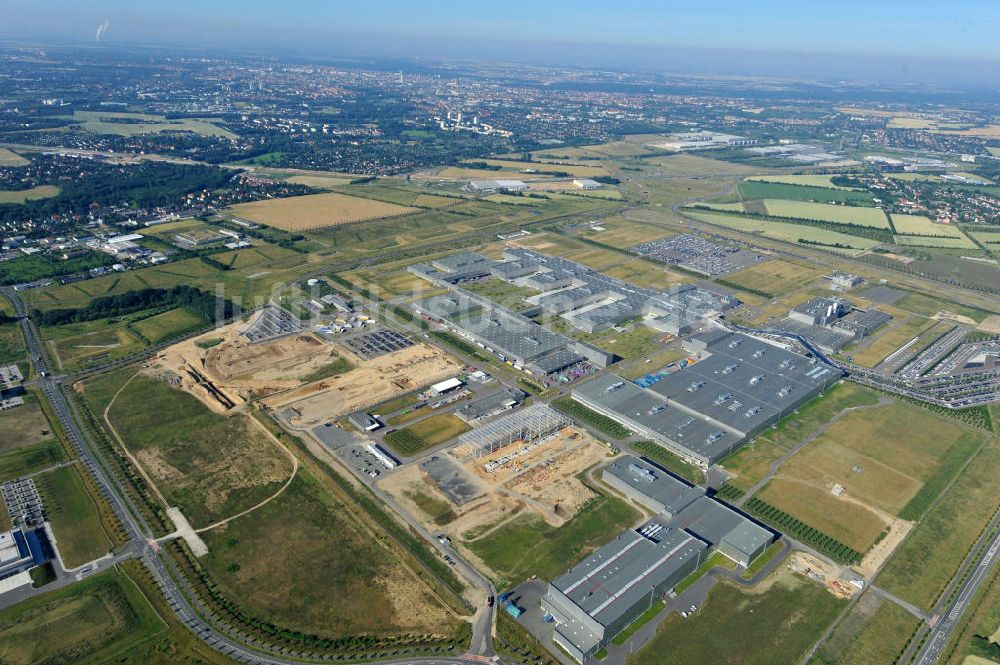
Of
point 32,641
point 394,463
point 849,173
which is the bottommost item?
point 32,641

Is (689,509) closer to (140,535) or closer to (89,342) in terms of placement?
(140,535)

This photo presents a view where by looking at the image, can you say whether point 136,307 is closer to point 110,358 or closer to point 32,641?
point 110,358

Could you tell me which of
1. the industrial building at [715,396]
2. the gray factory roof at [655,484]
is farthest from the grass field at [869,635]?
the industrial building at [715,396]

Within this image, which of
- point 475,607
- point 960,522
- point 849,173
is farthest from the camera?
point 849,173

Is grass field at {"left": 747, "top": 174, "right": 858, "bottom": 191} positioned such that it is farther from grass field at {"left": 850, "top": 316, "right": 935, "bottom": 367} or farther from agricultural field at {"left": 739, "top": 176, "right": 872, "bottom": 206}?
grass field at {"left": 850, "top": 316, "right": 935, "bottom": 367}

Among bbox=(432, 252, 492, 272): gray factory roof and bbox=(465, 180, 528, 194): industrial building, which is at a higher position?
bbox=(465, 180, 528, 194): industrial building

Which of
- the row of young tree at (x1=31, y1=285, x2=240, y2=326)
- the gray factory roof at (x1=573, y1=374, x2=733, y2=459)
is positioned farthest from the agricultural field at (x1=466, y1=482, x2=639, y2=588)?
the row of young tree at (x1=31, y1=285, x2=240, y2=326)

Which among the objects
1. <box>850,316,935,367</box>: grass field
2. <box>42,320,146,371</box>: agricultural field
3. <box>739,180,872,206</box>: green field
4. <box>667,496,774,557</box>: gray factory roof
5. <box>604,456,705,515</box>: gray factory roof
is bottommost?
<box>667,496,774,557</box>: gray factory roof

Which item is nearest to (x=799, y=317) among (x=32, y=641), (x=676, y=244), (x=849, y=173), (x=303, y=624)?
(x=676, y=244)
